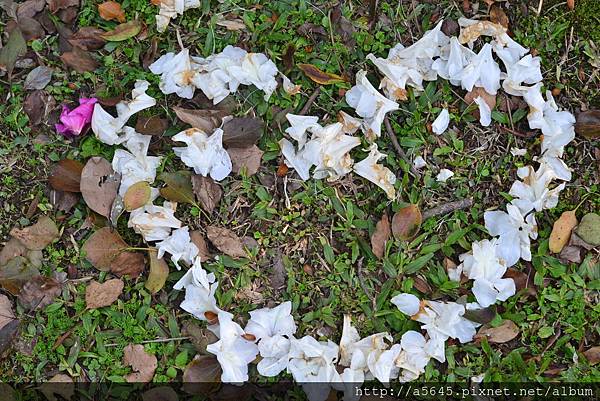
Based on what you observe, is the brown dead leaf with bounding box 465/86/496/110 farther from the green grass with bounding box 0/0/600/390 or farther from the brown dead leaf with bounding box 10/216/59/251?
the brown dead leaf with bounding box 10/216/59/251

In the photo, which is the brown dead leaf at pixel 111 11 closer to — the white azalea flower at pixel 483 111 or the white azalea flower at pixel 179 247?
the white azalea flower at pixel 179 247

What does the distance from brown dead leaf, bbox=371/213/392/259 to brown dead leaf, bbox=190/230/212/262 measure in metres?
0.63

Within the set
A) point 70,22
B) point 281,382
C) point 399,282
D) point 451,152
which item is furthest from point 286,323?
point 70,22

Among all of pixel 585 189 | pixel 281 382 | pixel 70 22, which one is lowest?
pixel 281 382

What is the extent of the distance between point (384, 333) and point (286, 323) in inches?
14.1

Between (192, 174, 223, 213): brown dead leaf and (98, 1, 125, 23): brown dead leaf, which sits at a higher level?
(98, 1, 125, 23): brown dead leaf

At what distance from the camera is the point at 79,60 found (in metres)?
2.56

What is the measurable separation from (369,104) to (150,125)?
2.76 ft

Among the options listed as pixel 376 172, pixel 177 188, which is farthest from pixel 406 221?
pixel 177 188

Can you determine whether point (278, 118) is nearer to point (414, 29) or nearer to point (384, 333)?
point (414, 29)

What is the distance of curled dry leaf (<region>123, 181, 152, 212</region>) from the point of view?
2.39m

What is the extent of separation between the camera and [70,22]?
103 inches

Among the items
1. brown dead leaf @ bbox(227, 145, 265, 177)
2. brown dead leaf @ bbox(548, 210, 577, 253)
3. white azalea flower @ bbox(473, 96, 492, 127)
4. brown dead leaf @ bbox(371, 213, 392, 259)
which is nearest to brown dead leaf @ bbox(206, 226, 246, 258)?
brown dead leaf @ bbox(227, 145, 265, 177)

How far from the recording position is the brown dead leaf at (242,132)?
96.7 inches
